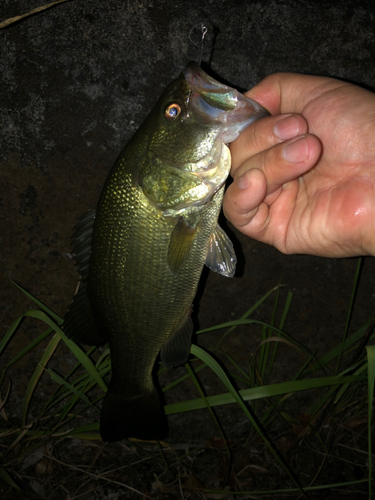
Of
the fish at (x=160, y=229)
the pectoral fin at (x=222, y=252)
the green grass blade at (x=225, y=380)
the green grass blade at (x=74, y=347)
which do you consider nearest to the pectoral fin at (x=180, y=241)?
the fish at (x=160, y=229)

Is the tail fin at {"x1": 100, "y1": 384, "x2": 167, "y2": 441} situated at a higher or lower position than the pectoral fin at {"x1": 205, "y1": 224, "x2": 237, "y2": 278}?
lower

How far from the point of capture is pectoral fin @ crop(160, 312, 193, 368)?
216 cm

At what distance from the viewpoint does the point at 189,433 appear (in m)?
3.09

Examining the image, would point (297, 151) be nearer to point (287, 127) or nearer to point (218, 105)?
point (287, 127)

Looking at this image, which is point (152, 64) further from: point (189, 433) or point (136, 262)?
point (189, 433)

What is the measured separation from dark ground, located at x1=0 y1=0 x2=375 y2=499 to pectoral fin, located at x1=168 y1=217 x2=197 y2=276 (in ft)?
3.54

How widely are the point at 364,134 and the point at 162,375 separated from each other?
7.39 feet

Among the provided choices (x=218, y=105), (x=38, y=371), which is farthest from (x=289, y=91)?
(x=38, y=371)

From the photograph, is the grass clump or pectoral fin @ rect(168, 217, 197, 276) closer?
pectoral fin @ rect(168, 217, 197, 276)

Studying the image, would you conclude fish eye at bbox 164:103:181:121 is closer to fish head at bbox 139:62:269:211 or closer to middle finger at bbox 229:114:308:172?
fish head at bbox 139:62:269:211

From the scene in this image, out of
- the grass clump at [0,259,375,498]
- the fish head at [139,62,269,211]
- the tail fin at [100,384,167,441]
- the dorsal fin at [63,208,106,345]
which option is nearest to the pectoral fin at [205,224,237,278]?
the fish head at [139,62,269,211]

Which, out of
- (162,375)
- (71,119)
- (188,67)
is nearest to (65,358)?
(162,375)

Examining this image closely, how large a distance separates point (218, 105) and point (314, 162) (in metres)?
0.50

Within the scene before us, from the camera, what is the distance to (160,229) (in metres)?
1.81
